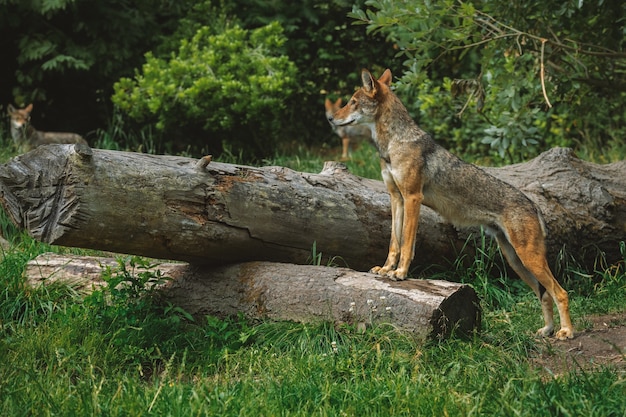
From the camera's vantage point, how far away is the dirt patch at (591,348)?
18.1 feet

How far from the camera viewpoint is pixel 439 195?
6.88m

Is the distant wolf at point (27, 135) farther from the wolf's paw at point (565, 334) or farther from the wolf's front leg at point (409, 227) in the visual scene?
the wolf's paw at point (565, 334)

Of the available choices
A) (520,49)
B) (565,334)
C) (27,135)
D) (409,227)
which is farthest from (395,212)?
(27,135)

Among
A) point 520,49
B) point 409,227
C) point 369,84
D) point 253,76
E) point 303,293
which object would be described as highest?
point 520,49

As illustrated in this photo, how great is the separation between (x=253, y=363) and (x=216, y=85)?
22.4 feet

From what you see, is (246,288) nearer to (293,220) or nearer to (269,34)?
(293,220)

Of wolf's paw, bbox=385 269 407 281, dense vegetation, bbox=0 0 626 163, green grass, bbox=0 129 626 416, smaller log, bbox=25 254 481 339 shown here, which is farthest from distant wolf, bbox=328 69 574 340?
dense vegetation, bbox=0 0 626 163

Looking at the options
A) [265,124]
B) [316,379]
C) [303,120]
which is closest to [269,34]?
[265,124]

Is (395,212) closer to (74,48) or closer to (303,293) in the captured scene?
(303,293)

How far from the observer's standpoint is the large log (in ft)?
18.5

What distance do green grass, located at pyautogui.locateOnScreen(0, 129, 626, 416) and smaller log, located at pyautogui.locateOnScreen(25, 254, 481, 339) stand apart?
0.11 metres

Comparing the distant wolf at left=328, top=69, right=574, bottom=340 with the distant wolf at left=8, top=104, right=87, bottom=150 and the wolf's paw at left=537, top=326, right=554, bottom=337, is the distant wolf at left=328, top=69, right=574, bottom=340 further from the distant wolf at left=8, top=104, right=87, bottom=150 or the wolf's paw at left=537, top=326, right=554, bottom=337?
the distant wolf at left=8, top=104, right=87, bottom=150

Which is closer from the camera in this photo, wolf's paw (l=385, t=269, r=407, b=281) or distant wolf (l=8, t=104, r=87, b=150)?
wolf's paw (l=385, t=269, r=407, b=281)

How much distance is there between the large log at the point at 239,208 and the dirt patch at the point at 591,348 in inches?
45.3
